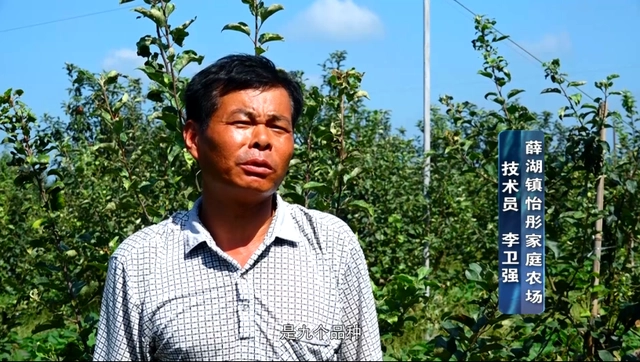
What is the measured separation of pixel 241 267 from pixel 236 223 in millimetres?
97

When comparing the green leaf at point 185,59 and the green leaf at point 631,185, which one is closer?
the green leaf at point 185,59

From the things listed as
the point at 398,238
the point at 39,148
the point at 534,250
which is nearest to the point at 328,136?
the point at 534,250

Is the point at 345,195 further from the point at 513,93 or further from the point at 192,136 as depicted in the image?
the point at 192,136

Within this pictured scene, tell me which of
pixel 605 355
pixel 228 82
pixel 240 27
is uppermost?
pixel 240 27

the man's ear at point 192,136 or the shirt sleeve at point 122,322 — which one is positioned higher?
the man's ear at point 192,136

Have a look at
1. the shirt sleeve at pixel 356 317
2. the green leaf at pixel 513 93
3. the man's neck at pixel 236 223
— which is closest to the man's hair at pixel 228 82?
the man's neck at pixel 236 223

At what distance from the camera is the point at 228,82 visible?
1591 millimetres

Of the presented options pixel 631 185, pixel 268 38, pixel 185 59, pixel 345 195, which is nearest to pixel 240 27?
pixel 268 38

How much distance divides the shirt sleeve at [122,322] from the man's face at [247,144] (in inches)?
9.6

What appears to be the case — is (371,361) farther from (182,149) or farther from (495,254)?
(495,254)

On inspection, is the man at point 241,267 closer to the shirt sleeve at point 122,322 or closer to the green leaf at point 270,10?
the shirt sleeve at point 122,322

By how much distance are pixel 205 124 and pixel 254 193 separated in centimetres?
18

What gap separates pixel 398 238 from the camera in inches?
206

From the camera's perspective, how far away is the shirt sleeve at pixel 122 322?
1.54 metres
